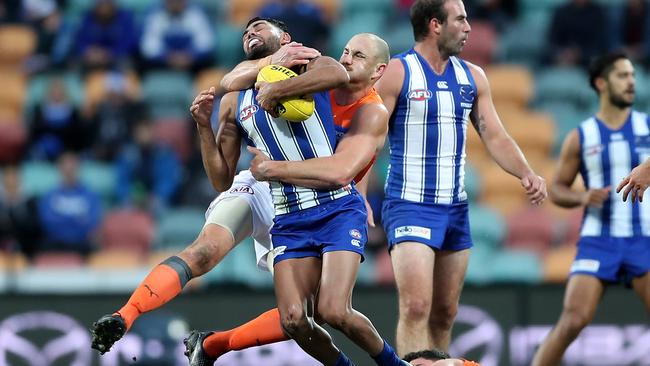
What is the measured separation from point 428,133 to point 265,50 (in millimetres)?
1187

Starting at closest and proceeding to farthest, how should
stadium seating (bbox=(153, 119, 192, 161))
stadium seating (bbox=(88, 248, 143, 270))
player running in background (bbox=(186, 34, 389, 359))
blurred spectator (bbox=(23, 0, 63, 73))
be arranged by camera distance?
player running in background (bbox=(186, 34, 389, 359))
stadium seating (bbox=(88, 248, 143, 270))
stadium seating (bbox=(153, 119, 192, 161))
blurred spectator (bbox=(23, 0, 63, 73))

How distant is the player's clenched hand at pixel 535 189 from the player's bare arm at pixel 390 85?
3.14 feet

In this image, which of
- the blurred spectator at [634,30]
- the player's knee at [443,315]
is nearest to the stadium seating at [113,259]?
the player's knee at [443,315]

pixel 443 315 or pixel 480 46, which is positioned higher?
pixel 480 46

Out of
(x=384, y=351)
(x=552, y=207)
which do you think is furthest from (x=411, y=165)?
(x=552, y=207)

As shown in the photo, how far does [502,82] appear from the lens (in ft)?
45.7

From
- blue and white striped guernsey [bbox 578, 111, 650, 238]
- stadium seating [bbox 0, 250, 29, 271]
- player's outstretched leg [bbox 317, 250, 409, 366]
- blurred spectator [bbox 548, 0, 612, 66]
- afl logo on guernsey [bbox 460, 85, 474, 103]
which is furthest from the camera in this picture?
blurred spectator [bbox 548, 0, 612, 66]

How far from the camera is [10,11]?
15500 mm

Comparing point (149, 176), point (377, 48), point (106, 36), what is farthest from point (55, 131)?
point (377, 48)

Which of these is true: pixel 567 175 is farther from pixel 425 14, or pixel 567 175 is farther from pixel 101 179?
pixel 101 179

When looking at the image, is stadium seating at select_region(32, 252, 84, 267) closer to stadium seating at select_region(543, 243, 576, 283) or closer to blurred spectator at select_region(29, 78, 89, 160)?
blurred spectator at select_region(29, 78, 89, 160)

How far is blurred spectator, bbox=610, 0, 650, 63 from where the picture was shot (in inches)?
557

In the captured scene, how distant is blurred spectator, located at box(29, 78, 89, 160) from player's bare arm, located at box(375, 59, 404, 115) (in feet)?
19.9

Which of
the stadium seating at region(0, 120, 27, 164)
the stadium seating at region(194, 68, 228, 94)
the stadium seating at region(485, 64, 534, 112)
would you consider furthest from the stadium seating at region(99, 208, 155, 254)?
the stadium seating at region(485, 64, 534, 112)
